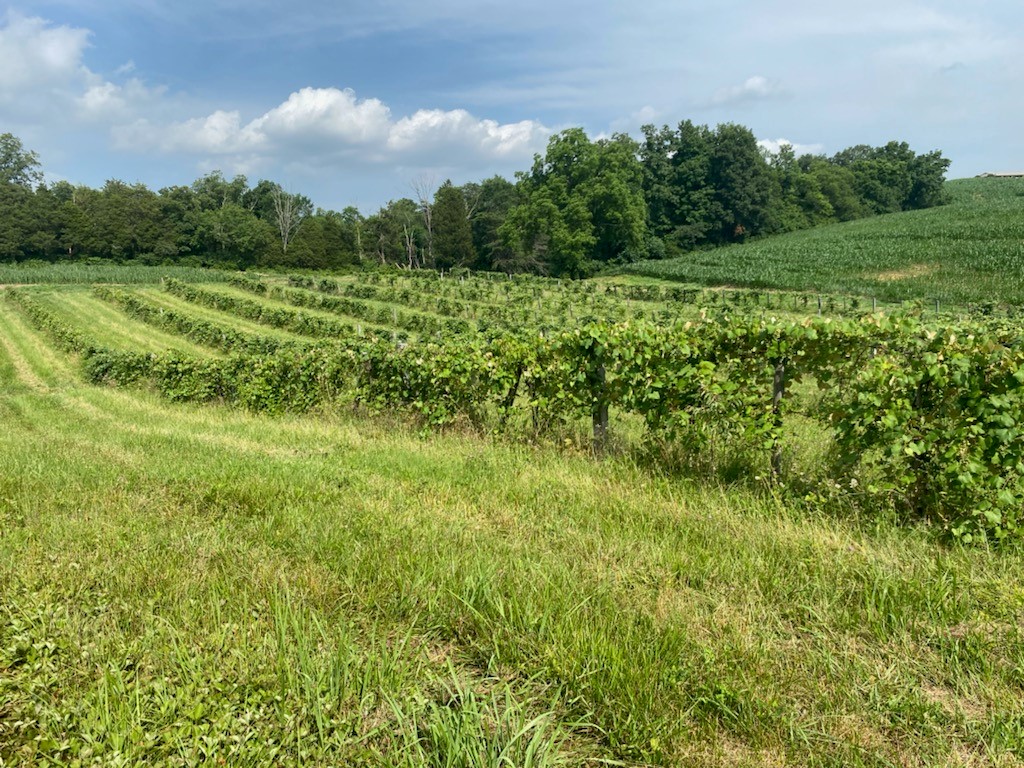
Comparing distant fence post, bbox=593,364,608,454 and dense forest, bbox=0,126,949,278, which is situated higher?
dense forest, bbox=0,126,949,278

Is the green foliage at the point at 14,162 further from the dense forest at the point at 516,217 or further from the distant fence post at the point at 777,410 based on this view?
the distant fence post at the point at 777,410

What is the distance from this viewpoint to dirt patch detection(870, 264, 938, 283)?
4249 cm

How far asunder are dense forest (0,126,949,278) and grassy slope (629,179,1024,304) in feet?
31.5

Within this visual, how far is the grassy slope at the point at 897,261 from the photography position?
123ft

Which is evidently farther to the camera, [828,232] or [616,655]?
[828,232]

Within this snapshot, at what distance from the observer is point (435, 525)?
3.83 metres

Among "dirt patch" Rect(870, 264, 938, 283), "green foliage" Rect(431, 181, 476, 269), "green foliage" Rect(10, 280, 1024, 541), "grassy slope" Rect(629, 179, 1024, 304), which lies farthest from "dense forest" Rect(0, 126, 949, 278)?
"green foliage" Rect(10, 280, 1024, 541)

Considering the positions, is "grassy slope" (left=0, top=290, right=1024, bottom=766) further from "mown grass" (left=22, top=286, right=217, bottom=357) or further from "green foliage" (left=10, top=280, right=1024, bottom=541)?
"mown grass" (left=22, top=286, right=217, bottom=357)

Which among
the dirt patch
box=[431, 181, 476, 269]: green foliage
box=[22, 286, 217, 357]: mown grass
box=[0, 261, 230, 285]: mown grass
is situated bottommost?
box=[22, 286, 217, 357]: mown grass

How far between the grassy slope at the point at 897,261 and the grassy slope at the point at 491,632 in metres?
36.0

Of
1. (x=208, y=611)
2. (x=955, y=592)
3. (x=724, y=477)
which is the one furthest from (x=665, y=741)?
(x=724, y=477)

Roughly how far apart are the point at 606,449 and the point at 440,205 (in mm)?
75533

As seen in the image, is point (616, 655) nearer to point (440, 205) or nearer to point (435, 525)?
point (435, 525)

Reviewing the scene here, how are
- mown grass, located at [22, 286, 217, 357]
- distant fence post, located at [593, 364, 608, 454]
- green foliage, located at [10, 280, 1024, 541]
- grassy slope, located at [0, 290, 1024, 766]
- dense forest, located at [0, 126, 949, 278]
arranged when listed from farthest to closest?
dense forest, located at [0, 126, 949, 278] < mown grass, located at [22, 286, 217, 357] < distant fence post, located at [593, 364, 608, 454] < green foliage, located at [10, 280, 1024, 541] < grassy slope, located at [0, 290, 1024, 766]
